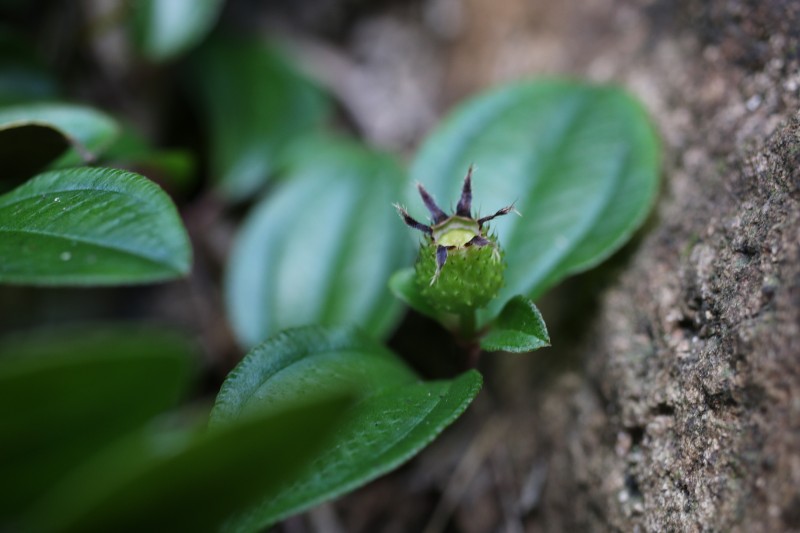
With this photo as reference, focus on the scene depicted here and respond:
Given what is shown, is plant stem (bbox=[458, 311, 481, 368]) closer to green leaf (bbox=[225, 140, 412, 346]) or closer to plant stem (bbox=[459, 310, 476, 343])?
plant stem (bbox=[459, 310, 476, 343])

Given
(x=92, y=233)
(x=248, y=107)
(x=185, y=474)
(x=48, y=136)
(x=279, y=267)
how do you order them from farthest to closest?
(x=248, y=107) → (x=279, y=267) → (x=48, y=136) → (x=92, y=233) → (x=185, y=474)

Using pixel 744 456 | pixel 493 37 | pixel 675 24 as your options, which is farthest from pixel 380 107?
pixel 744 456

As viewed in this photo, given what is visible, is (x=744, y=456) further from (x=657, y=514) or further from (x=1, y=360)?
(x=1, y=360)

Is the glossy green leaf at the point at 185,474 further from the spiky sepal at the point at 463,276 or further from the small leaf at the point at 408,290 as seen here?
the small leaf at the point at 408,290

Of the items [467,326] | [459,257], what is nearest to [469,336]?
[467,326]

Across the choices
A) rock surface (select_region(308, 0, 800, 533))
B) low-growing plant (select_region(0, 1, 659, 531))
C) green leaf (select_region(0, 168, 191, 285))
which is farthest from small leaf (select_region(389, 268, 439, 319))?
green leaf (select_region(0, 168, 191, 285))

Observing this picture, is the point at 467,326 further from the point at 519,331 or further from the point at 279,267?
the point at 279,267
